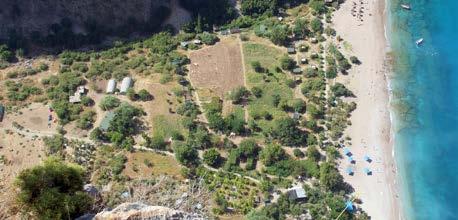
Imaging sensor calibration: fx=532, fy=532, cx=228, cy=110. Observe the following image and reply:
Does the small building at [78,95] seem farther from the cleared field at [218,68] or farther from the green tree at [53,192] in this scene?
the green tree at [53,192]

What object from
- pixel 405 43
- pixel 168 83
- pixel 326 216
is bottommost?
pixel 326 216

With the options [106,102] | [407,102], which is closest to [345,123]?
[407,102]

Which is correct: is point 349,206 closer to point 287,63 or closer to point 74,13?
point 287,63

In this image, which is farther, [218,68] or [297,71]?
[297,71]

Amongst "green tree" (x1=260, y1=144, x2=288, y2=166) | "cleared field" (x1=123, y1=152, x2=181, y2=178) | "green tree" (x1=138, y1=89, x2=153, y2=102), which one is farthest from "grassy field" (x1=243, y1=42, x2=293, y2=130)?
"green tree" (x1=138, y1=89, x2=153, y2=102)

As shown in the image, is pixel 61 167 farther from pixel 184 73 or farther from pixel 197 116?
pixel 184 73

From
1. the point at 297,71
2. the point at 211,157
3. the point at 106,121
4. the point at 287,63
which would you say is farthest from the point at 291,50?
the point at 106,121
